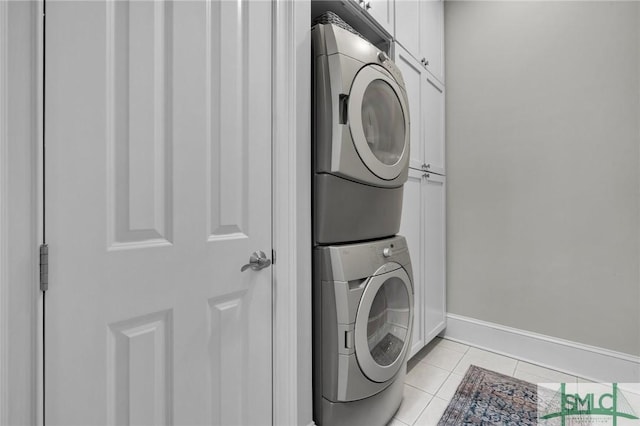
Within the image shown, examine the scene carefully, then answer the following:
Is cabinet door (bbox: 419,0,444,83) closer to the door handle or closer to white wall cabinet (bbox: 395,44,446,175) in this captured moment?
white wall cabinet (bbox: 395,44,446,175)

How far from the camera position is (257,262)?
3.60 feet

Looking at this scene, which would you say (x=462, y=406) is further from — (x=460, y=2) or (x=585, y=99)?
(x=460, y=2)

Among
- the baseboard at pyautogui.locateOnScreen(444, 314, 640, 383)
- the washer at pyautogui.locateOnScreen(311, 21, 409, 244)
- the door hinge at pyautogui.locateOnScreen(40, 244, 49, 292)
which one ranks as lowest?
the baseboard at pyautogui.locateOnScreen(444, 314, 640, 383)

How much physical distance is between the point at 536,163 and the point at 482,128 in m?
0.44

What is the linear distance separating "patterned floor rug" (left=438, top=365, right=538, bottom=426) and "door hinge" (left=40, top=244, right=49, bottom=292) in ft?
5.40

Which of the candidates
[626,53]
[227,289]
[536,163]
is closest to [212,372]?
[227,289]

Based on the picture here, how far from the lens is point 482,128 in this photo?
2.29 meters

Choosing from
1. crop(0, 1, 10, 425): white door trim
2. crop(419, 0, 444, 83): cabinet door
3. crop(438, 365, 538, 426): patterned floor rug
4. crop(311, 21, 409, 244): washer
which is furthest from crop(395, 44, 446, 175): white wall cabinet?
crop(0, 1, 10, 425): white door trim

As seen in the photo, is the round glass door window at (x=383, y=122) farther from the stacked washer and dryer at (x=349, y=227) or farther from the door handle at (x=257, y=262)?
the door handle at (x=257, y=262)

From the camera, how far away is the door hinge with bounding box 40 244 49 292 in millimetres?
662

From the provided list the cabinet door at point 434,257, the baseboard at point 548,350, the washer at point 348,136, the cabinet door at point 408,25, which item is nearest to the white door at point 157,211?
the washer at point 348,136

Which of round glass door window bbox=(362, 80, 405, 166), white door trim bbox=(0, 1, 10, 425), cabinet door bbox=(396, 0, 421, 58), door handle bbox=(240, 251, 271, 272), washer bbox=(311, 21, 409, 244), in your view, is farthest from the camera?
cabinet door bbox=(396, 0, 421, 58)

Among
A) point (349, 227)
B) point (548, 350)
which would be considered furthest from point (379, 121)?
point (548, 350)

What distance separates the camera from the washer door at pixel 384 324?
1238 mm
